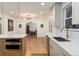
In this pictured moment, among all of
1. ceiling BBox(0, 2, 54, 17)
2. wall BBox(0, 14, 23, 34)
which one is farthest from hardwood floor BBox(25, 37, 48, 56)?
ceiling BBox(0, 2, 54, 17)

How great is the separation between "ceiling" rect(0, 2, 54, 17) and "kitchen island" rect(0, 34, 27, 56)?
0.62 metres

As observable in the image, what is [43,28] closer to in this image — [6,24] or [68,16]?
[68,16]

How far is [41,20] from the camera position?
3.65 m

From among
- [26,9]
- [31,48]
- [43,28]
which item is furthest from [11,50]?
[26,9]

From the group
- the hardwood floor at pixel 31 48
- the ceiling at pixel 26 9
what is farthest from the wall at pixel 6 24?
the hardwood floor at pixel 31 48

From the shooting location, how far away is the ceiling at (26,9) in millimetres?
3428

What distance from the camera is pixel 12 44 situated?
3.65 metres

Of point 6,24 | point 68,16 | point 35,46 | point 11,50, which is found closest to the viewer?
point 6,24

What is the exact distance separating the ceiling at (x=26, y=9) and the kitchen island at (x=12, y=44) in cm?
62

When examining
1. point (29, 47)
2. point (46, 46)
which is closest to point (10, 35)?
point (29, 47)

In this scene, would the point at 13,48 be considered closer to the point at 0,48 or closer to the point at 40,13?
the point at 0,48

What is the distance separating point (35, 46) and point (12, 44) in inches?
30.4

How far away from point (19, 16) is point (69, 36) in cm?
144

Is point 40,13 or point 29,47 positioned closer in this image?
point 40,13
